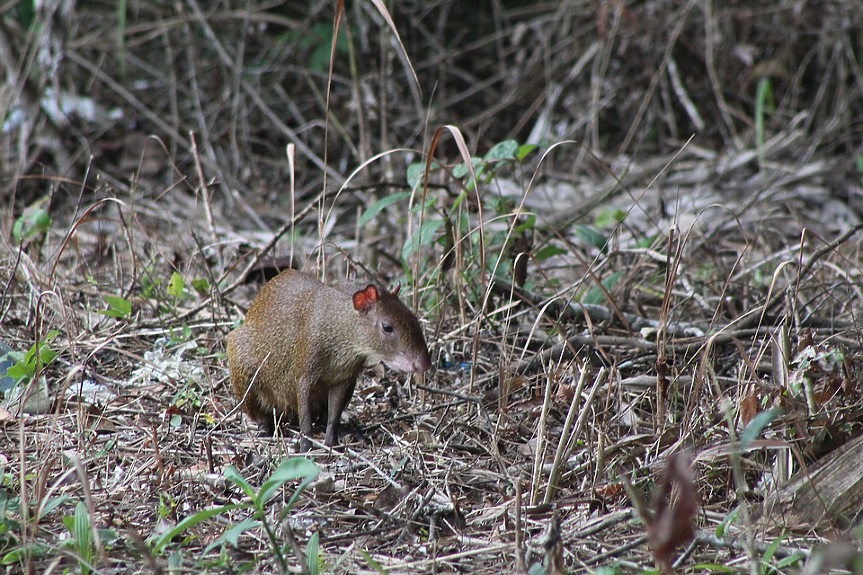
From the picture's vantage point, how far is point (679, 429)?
3.24 meters

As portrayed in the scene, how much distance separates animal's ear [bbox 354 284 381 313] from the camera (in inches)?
146

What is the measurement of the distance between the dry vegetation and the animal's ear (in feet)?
1.47

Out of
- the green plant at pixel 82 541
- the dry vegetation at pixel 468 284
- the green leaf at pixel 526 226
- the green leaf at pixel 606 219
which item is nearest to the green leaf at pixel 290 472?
the dry vegetation at pixel 468 284

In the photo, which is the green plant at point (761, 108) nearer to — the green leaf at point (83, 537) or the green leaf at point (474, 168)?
the green leaf at point (474, 168)

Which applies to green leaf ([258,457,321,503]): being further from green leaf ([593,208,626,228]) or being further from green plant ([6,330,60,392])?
green leaf ([593,208,626,228])

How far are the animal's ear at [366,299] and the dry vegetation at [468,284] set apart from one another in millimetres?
447

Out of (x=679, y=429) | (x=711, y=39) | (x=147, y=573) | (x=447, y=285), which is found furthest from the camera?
(x=711, y=39)

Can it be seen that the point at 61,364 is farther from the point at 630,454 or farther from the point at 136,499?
the point at 630,454

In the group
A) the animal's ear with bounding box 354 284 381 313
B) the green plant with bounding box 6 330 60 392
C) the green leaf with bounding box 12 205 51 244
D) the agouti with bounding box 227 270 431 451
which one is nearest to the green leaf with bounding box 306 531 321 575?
the agouti with bounding box 227 270 431 451

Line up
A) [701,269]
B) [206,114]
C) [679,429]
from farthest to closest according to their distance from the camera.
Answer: [206,114], [701,269], [679,429]

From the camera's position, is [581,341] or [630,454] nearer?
[630,454]

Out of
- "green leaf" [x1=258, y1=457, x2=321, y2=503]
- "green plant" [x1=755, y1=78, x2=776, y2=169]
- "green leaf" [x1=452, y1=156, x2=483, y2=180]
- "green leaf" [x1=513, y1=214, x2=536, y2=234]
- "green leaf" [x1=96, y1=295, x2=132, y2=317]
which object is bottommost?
"green plant" [x1=755, y1=78, x2=776, y2=169]

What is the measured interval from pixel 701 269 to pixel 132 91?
18.5 feet

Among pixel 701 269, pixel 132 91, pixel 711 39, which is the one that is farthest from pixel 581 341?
pixel 132 91
